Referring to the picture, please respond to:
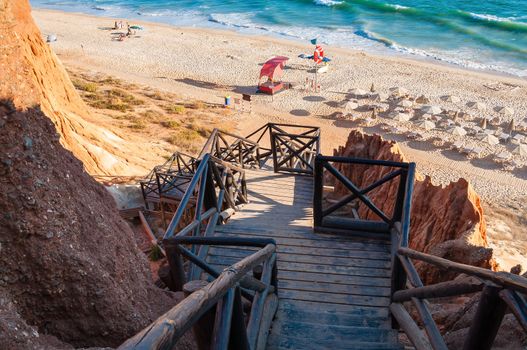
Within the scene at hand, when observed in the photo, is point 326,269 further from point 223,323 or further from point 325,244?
point 223,323

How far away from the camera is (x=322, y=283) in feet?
18.9

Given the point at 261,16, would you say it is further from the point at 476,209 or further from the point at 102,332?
the point at 102,332

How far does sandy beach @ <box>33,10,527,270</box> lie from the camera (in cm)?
2381

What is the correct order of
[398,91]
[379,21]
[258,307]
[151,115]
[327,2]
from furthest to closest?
[327,2] < [379,21] < [398,91] < [151,115] < [258,307]

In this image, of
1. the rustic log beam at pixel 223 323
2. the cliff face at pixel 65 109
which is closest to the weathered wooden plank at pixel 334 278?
the rustic log beam at pixel 223 323

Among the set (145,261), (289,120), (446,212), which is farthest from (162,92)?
(145,261)

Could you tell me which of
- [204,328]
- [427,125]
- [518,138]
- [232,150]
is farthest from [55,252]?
[518,138]

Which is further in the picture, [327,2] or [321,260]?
[327,2]

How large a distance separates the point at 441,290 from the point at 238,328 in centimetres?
190

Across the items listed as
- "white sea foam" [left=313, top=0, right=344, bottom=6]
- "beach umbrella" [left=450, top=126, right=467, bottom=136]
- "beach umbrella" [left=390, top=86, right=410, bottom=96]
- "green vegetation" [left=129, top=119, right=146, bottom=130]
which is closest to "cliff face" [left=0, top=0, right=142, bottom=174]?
"green vegetation" [left=129, top=119, right=146, bottom=130]

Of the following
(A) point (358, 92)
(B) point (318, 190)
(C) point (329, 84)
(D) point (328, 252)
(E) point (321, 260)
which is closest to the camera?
(E) point (321, 260)

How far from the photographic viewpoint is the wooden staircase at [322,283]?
191 inches

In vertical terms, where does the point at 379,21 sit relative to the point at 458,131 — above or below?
above

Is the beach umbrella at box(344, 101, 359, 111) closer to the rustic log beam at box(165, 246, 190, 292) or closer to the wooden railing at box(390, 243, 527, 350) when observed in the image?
the rustic log beam at box(165, 246, 190, 292)
